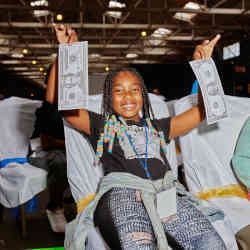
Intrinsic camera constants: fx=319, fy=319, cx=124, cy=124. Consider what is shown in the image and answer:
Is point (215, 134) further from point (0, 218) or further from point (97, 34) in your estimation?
point (97, 34)

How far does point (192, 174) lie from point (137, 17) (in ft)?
25.6

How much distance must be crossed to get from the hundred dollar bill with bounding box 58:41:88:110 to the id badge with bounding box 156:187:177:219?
435 millimetres

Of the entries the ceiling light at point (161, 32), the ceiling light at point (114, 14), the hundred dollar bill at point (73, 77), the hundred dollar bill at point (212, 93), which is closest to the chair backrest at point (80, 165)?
the hundred dollar bill at point (73, 77)

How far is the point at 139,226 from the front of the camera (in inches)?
42.8

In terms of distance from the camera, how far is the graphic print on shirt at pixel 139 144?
1323 mm

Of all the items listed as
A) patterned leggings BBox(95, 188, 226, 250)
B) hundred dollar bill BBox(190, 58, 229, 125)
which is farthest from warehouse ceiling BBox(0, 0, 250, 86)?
patterned leggings BBox(95, 188, 226, 250)

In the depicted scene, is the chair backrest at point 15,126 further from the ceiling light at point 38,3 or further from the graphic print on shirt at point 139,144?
the ceiling light at point 38,3

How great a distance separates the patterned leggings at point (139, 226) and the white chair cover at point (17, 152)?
3.40 feet

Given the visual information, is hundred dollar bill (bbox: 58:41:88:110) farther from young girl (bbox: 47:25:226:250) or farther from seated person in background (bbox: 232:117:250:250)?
seated person in background (bbox: 232:117:250:250)

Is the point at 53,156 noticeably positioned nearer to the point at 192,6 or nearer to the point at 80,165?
the point at 80,165

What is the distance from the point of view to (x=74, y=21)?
8.95 metres

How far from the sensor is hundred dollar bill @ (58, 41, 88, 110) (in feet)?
3.79

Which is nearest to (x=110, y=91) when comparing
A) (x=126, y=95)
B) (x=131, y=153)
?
(x=126, y=95)

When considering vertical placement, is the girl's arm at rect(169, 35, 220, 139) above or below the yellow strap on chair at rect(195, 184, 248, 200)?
above
